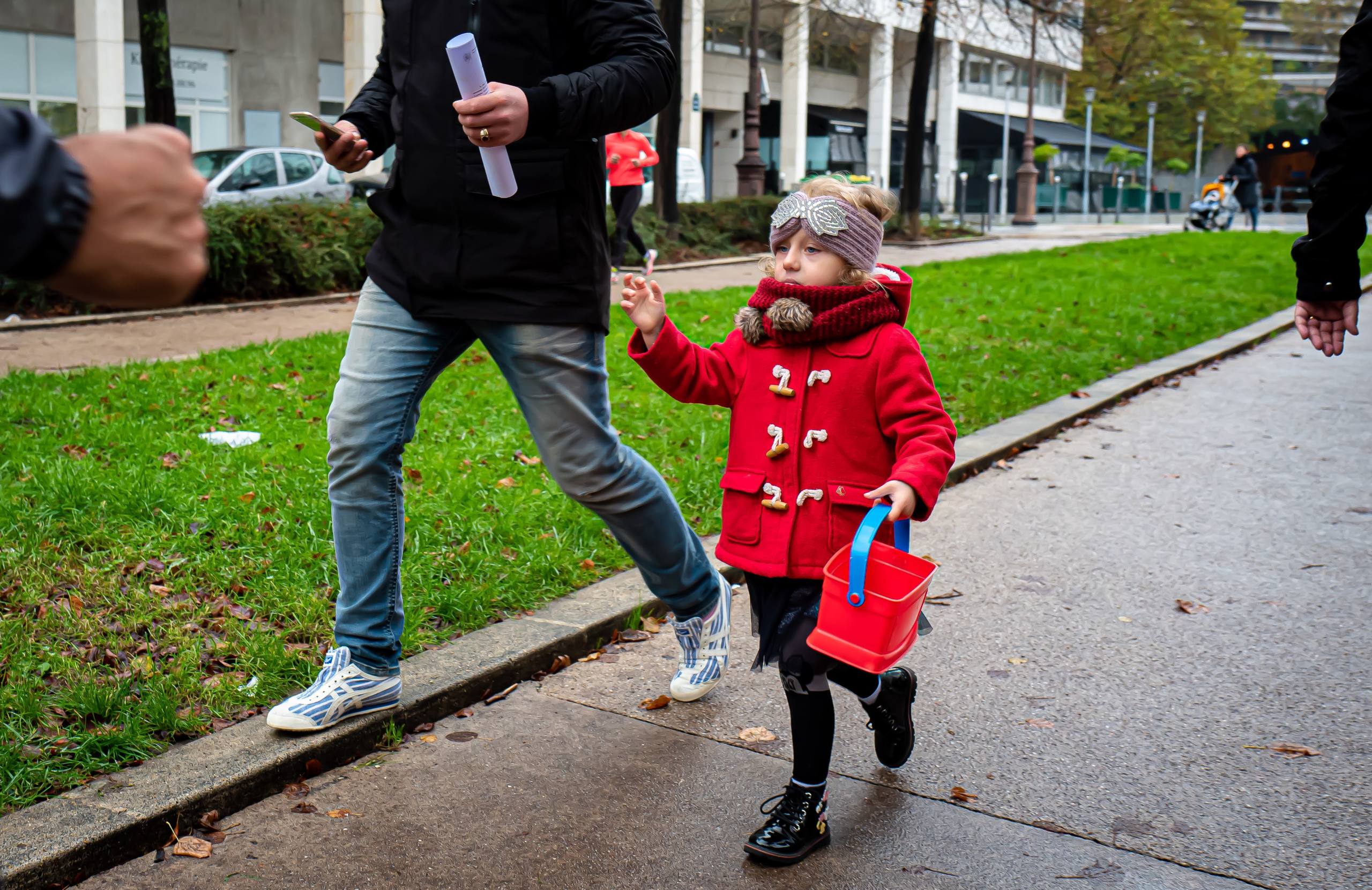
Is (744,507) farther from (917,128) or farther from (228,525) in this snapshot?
(917,128)

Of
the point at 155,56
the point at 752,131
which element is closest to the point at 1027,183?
the point at 752,131

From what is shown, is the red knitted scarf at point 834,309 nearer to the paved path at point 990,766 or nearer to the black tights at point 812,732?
the black tights at point 812,732

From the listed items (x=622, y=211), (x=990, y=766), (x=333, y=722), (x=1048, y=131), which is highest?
(x=1048, y=131)

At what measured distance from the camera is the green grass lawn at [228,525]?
341cm

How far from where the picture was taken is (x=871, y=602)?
251 cm

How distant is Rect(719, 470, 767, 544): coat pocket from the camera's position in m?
2.92

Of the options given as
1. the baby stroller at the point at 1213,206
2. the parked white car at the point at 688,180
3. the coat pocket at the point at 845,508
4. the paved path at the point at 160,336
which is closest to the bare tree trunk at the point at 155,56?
the paved path at the point at 160,336

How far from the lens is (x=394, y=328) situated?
10.5 feet

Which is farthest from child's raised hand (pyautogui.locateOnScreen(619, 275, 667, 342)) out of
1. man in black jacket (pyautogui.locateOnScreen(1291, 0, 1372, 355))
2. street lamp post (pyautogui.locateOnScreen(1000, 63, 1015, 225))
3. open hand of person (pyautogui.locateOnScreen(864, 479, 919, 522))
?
street lamp post (pyautogui.locateOnScreen(1000, 63, 1015, 225))

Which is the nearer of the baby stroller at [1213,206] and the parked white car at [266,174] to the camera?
the parked white car at [266,174]

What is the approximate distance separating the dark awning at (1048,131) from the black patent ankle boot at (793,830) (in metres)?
57.8

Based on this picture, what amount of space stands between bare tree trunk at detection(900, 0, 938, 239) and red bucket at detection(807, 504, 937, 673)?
23.9 meters


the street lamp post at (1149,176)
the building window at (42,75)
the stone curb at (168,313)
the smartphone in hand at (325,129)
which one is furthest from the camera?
the street lamp post at (1149,176)

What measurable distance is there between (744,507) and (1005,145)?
44.9 metres
